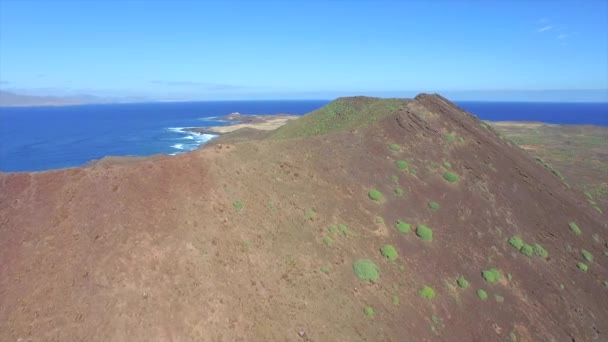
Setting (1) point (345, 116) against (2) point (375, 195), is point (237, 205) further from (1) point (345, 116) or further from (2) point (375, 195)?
(1) point (345, 116)

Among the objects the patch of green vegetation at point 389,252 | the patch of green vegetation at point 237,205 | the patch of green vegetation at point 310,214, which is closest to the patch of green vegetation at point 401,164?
the patch of green vegetation at point 389,252

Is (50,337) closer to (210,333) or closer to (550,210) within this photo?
(210,333)

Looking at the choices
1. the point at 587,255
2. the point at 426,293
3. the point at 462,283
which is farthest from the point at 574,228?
the point at 426,293

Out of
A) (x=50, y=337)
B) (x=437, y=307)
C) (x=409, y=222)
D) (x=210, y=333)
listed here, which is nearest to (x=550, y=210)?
(x=409, y=222)

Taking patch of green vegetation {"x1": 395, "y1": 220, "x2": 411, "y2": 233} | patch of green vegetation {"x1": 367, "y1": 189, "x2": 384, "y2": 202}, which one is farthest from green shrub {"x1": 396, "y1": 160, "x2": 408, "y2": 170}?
patch of green vegetation {"x1": 395, "y1": 220, "x2": 411, "y2": 233}

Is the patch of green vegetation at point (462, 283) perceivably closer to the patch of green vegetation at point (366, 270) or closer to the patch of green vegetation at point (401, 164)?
the patch of green vegetation at point (366, 270)
